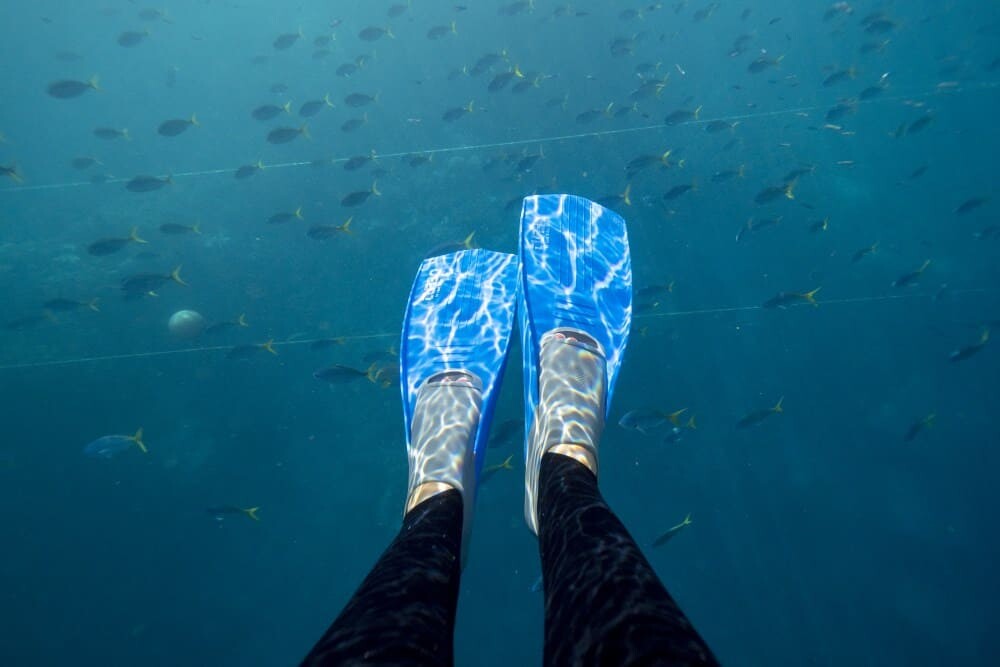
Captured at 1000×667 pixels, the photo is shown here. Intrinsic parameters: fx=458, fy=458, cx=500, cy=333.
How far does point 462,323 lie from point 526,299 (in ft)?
2.96

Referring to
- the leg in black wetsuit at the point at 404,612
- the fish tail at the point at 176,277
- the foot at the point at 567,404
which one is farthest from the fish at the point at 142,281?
the leg in black wetsuit at the point at 404,612

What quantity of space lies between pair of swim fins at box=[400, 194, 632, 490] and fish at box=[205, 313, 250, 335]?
14.7 ft

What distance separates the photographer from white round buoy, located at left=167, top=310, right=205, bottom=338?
9615 mm

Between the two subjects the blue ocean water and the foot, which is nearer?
the foot

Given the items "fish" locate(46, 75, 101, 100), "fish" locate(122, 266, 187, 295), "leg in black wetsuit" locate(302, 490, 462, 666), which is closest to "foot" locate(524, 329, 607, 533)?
"leg in black wetsuit" locate(302, 490, 462, 666)

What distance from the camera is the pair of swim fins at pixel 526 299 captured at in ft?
15.0

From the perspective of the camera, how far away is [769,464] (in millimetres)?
8258

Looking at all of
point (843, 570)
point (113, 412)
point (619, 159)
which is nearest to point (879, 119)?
point (619, 159)

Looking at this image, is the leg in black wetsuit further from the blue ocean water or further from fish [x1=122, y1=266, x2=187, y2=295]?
fish [x1=122, y1=266, x2=187, y2=295]

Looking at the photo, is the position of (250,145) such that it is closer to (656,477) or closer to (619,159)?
(619,159)

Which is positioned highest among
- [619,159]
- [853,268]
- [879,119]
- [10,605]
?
[879,119]

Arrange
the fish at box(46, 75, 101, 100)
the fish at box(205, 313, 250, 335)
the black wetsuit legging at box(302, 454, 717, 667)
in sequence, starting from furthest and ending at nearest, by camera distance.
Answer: the fish at box(46, 75, 101, 100), the fish at box(205, 313, 250, 335), the black wetsuit legging at box(302, 454, 717, 667)

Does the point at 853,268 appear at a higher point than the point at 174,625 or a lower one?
higher

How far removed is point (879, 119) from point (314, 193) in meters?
20.1
